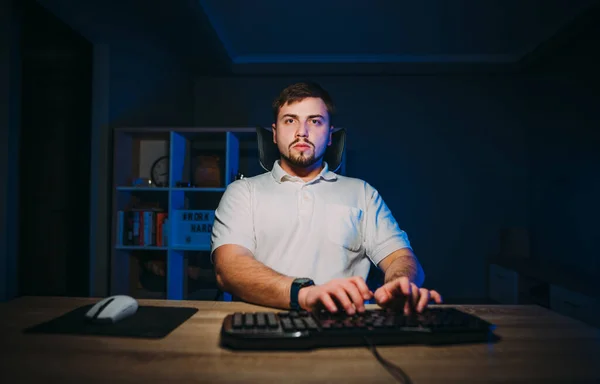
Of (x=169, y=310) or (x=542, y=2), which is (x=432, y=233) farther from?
(x=169, y=310)

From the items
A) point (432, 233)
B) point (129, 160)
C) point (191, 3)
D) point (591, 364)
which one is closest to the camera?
point (591, 364)

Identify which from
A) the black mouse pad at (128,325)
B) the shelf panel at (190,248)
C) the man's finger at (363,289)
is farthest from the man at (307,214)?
the shelf panel at (190,248)

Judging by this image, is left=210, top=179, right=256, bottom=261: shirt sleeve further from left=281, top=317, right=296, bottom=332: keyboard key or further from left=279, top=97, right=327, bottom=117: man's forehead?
left=281, top=317, right=296, bottom=332: keyboard key

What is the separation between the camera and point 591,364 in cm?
73

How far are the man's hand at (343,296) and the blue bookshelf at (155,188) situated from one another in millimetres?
2451

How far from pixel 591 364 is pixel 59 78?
3.24m

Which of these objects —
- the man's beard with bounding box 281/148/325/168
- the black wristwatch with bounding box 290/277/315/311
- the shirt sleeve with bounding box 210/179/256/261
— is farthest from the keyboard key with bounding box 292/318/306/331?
the man's beard with bounding box 281/148/325/168

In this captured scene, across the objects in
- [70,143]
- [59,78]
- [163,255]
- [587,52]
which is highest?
[587,52]

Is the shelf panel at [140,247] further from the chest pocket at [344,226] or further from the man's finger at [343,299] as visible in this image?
the man's finger at [343,299]

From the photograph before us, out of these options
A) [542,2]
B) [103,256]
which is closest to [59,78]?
[103,256]

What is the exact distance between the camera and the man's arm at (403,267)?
1.38m

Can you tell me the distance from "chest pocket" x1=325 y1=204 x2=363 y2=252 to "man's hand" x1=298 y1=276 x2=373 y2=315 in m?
0.74

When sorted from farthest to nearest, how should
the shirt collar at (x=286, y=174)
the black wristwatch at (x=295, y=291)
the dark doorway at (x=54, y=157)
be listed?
the dark doorway at (x=54, y=157) < the shirt collar at (x=286, y=174) < the black wristwatch at (x=295, y=291)

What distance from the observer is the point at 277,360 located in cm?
72
